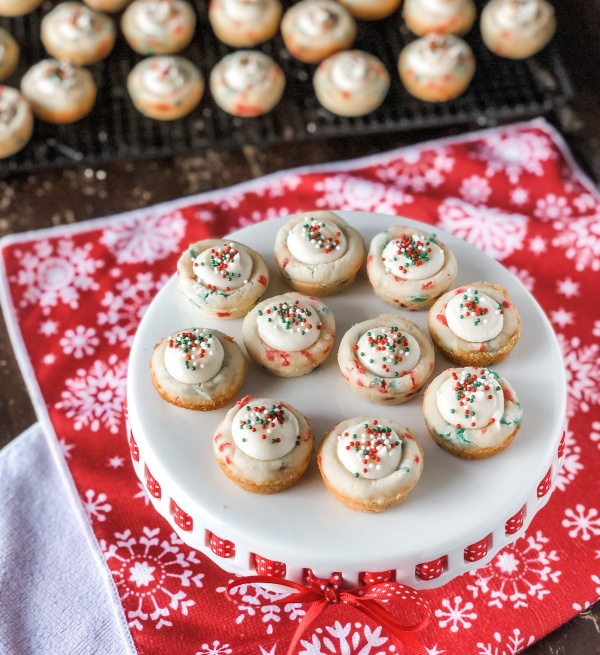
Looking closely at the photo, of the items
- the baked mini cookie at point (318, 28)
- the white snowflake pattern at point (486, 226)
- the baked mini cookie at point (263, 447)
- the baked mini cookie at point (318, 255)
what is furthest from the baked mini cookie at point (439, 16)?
the baked mini cookie at point (263, 447)

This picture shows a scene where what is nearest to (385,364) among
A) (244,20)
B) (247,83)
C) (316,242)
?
(316,242)

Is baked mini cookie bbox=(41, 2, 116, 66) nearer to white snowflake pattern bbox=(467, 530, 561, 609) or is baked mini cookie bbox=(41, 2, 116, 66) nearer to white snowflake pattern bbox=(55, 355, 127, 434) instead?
white snowflake pattern bbox=(55, 355, 127, 434)

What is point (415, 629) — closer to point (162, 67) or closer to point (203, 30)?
point (162, 67)

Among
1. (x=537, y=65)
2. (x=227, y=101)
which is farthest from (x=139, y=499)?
(x=537, y=65)

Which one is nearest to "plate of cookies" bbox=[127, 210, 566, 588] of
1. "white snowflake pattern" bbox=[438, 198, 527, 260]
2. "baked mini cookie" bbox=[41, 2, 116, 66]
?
"white snowflake pattern" bbox=[438, 198, 527, 260]

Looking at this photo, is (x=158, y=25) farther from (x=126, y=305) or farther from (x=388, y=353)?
(x=388, y=353)

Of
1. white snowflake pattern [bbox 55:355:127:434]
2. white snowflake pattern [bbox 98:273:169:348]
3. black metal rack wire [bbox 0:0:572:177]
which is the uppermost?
black metal rack wire [bbox 0:0:572:177]
